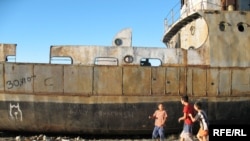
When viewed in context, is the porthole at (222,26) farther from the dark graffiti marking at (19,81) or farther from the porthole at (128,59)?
the dark graffiti marking at (19,81)

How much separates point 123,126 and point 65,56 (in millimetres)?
3221

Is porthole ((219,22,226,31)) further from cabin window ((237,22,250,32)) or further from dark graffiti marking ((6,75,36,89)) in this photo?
dark graffiti marking ((6,75,36,89))

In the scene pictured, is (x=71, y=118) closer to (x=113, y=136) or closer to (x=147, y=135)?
(x=113, y=136)

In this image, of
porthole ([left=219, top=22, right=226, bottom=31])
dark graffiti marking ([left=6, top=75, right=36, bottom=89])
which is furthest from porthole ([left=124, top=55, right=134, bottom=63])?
porthole ([left=219, top=22, right=226, bottom=31])

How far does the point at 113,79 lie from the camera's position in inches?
492

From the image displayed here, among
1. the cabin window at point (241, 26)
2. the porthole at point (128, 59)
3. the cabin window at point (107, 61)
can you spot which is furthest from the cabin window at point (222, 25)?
the cabin window at point (107, 61)

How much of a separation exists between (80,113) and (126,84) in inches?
74.0

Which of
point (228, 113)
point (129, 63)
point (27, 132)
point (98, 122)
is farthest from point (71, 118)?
point (228, 113)

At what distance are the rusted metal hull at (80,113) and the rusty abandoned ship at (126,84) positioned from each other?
3cm

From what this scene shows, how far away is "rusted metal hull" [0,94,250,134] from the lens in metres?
12.4

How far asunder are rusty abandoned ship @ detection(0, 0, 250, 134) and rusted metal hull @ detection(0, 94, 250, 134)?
3cm

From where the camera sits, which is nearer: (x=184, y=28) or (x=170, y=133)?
(x=170, y=133)

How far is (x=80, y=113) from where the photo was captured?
490 inches

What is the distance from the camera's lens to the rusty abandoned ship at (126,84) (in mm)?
12414
